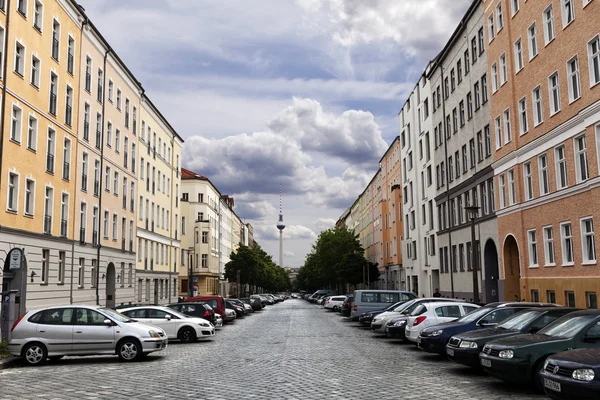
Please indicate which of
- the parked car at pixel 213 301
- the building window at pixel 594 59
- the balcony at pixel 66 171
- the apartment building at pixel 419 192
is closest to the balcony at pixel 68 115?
the balcony at pixel 66 171

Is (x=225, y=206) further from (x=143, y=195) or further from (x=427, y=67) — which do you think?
(x=427, y=67)

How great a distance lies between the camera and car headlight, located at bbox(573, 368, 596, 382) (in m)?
8.52

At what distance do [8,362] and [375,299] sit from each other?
2110 cm

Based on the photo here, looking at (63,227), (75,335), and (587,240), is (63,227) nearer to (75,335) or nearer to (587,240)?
(75,335)

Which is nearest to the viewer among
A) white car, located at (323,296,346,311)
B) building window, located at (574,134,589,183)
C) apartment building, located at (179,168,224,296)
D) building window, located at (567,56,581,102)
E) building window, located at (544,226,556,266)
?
building window, located at (574,134,589,183)

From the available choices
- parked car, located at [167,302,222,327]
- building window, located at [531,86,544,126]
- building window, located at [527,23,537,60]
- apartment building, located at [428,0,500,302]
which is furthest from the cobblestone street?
apartment building, located at [428,0,500,302]

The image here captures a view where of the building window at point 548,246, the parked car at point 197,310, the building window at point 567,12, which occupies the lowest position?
the parked car at point 197,310

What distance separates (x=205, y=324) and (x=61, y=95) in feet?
55.8

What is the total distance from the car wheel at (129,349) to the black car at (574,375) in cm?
1108

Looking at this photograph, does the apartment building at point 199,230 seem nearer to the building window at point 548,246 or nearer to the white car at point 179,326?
the white car at point 179,326

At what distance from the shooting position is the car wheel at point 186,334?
2345cm

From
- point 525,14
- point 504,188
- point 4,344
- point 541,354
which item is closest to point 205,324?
point 4,344

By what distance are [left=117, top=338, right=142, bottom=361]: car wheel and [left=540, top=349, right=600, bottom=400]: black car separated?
1108cm

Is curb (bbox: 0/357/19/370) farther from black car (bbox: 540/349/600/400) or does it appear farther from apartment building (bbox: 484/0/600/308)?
apartment building (bbox: 484/0/600/308)
